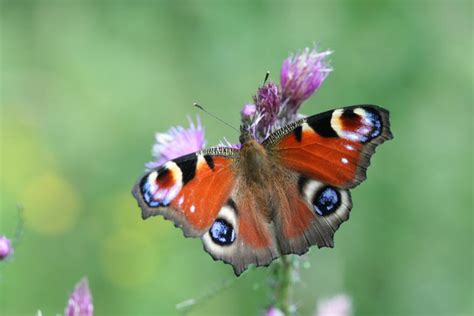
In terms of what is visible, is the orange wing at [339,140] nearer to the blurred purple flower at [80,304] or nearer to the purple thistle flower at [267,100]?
the purple thistle flower at [267,100]

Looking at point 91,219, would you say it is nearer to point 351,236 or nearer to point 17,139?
point 17,139

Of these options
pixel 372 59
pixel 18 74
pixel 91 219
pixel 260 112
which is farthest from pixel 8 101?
pixel 260 112

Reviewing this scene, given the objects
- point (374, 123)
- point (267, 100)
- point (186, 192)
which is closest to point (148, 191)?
point (186, 192)

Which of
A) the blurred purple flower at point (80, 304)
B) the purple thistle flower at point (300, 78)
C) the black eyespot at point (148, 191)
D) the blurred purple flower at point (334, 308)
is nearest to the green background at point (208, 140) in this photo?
the black eyespot at point (148, 191)

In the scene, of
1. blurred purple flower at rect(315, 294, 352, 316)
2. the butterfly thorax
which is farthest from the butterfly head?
blurred purple flower at rect(315, 294, 352, 316)

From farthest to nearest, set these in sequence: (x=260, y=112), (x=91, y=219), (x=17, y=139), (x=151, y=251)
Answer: (x=17, y=139) < (x=91, y=219) < (x=151, y=251) < (x=260, y=112)

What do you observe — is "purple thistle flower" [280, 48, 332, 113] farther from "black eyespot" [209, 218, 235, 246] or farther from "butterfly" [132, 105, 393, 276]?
"black eyespot" [209, 218, 235, 246]
